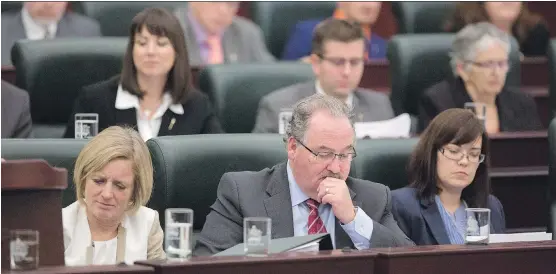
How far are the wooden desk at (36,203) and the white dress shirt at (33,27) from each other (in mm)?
2699

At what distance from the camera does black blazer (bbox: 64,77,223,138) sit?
12.8 ft

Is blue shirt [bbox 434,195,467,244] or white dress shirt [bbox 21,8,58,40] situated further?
white dress shirt [bbox 21,8,58,40]

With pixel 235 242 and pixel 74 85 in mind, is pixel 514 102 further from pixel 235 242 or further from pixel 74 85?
pixel 235 242

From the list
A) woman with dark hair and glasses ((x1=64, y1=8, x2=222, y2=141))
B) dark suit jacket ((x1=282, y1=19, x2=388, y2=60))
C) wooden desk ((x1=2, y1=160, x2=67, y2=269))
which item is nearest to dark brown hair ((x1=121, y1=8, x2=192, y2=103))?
woman with dark hair and glasses ((x1=64, y1=8, x2=222, y2=141))

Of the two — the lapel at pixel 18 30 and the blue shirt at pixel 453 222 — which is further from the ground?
the lapel at pixel 18 30

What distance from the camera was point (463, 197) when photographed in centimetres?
337

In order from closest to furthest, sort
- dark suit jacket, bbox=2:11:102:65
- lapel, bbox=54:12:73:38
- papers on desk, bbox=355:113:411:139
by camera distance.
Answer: papers on desk, bbox=355:113:411:139, dark suit jacket, bbox=2:11:102:65, lapel, bbox=54:12:73:38

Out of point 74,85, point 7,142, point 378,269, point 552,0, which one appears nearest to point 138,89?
point 74,85

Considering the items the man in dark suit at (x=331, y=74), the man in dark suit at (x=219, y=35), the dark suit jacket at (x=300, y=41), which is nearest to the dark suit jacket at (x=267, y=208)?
the man in dark suit at (x=331, y=74)

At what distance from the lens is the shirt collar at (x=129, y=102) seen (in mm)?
3906

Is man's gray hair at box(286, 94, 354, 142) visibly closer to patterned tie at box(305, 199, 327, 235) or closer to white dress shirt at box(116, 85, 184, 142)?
patterned tie at box(305, 199, 327, 235)

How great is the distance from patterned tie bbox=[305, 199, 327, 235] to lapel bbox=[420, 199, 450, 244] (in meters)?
0.46

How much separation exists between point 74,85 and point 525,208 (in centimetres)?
152

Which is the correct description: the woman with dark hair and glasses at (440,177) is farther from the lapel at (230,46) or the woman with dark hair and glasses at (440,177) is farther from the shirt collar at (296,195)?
the lapel at (230,46)
